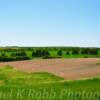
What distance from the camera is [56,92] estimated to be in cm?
1764

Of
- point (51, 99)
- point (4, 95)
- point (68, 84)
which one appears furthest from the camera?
point (68, 84)

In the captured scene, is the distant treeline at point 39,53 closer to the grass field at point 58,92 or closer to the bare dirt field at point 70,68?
the bare dirt field at point 70,68

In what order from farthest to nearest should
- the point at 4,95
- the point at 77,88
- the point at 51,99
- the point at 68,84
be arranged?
the point at 68,84 → the point at 77,88 → the point at 4,95 → the point at 51,99

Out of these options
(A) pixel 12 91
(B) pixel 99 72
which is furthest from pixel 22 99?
(B) pixel 99 72

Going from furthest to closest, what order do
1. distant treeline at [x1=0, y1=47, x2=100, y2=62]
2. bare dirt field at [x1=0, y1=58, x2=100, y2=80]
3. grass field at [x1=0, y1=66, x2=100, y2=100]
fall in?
distant treeline at [x1=0, y1=47, x2=100, y2=62]
bare dirt field at [x1=0, y1=58, x2=100, y2=80]
grass field at [x1=0, y1=66, x2=100, y2=100]

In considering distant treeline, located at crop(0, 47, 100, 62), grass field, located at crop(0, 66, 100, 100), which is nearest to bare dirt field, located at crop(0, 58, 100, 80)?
grass field, located at crop(0, 66, 100, 100)

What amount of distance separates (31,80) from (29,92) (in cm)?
771

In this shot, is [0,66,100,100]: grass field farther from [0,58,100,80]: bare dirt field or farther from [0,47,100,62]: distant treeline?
[0,47,100,62]: distant treeline

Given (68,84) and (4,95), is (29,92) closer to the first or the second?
(4,95)

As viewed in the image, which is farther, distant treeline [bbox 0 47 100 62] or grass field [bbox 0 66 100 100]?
distant treeline [bbox 0 47 100 62]

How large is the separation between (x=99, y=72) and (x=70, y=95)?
29.8 ft

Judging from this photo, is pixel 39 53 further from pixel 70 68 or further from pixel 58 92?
pixel 58 92

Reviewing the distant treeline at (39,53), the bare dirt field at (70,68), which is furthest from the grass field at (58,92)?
the distant treeline at (39,53)

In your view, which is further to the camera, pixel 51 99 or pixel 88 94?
pixel 88 94
